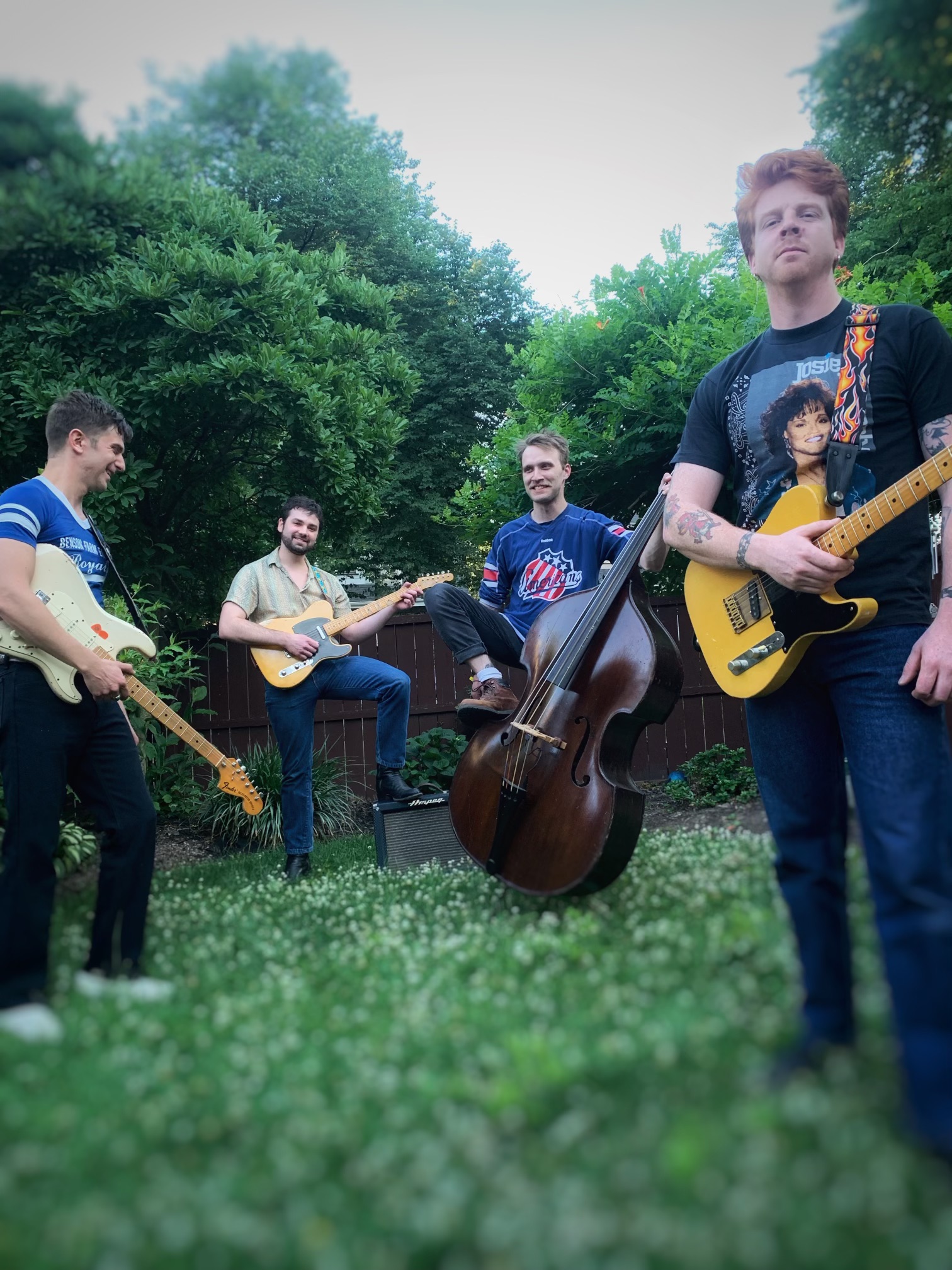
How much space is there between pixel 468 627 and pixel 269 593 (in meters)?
1.93

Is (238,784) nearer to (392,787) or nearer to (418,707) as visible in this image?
(392,787)

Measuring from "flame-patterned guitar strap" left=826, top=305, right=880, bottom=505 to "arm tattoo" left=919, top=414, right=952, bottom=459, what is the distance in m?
0.17

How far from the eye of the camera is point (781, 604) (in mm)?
2527

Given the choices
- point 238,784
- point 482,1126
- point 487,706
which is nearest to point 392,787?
point 238,784

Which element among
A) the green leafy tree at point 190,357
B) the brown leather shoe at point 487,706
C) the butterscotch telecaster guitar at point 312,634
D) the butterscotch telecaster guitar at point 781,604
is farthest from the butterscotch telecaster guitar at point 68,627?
the butterscotch telecaster guitar at point 781,604

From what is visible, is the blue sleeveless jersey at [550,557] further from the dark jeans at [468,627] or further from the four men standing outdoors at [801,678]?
the four men standing outdoors at [801,678]

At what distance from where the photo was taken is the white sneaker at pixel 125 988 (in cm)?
236

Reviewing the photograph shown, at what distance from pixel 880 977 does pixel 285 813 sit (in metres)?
4.54

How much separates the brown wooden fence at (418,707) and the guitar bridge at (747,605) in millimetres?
6851

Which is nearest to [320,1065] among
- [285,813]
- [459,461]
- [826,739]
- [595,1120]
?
[595,1120]

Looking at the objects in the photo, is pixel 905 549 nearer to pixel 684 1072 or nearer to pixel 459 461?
pixel 684 1072

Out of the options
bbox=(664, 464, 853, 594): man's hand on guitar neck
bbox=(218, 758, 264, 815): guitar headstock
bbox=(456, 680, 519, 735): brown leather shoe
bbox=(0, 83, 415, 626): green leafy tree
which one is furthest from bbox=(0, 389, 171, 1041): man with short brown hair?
bbox=(218, 758, 264, 815): guitar headstock

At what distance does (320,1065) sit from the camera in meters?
1.82

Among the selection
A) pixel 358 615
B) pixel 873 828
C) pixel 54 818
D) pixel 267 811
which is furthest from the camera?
pixel 267 811
